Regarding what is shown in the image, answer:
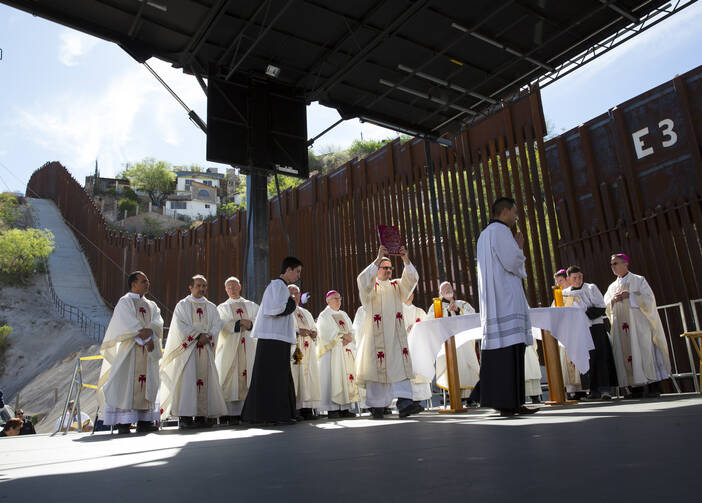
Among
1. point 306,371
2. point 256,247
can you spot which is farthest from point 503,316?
point 256,247

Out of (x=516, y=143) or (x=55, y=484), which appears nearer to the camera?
(x=55, y=484)

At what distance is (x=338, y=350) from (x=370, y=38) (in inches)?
185

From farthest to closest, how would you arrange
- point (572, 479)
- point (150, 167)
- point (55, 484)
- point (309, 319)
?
point (150, 167) → point (309, 319) → point (55, 484) → point (572, 479)

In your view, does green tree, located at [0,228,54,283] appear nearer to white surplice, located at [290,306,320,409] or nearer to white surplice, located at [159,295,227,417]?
white surplice, located at [159,295,227,417]

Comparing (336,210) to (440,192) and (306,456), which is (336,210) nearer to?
(440,192)

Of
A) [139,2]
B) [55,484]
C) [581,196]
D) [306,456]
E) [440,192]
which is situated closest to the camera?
[55,484]

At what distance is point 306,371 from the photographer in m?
7.55

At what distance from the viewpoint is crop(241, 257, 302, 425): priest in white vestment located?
5.59 metres

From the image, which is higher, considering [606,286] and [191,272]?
[191,272]

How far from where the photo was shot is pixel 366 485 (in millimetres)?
1463

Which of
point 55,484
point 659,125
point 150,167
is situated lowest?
point 55,484

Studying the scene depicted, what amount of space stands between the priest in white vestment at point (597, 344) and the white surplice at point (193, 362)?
4784 mm

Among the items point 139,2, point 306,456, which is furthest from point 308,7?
point 306,456

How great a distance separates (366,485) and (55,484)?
1156 millimetres
